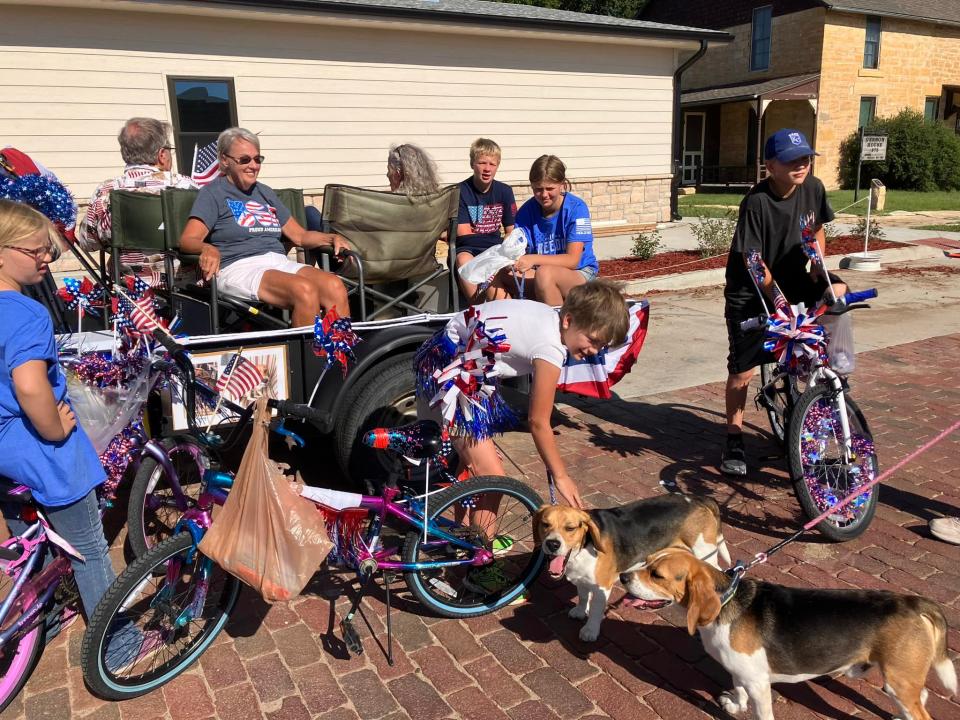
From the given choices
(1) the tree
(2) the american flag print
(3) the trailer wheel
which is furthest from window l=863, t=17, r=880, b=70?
(3) the trailer wheel

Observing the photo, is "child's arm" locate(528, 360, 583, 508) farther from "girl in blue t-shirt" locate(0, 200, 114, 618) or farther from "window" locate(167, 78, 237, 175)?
"window" locate(167, 78, 237, 175)

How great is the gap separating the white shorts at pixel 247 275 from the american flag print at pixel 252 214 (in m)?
0.26

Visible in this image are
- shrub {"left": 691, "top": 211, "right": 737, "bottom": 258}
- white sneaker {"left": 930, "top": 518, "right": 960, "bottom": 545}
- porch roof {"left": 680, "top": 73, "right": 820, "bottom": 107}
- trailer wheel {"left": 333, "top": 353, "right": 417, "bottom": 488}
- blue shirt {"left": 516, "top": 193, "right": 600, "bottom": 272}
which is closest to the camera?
white sneaker {"left": 930, "top": 518, "right": 960, "bottom": 545}

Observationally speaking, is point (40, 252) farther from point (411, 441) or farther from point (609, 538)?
point (609, 538)

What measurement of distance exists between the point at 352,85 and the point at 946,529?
1042cm

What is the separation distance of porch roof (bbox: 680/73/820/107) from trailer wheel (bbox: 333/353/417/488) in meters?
24.4

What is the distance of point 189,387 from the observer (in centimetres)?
289

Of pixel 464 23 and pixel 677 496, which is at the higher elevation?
pixel 464 23

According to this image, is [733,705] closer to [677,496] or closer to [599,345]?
[677,496]

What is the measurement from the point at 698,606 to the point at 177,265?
414 centimetres

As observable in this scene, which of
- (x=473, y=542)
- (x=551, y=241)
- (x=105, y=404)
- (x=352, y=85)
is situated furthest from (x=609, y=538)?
(x=352, y=85)

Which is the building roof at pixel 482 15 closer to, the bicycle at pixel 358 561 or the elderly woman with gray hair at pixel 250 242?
the elderly woman with gray hair at pixel 250 242

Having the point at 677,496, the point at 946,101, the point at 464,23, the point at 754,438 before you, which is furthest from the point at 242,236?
the point at 946,101

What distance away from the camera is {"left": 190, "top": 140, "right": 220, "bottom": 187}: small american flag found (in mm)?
5228
